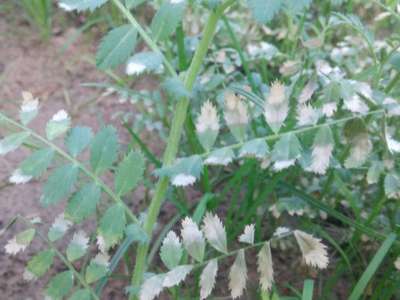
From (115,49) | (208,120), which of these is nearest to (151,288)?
(208,120)

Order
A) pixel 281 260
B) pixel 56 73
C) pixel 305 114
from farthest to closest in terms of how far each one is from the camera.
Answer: pixel 56 73 → pixel 281 260 → pixel 305 114

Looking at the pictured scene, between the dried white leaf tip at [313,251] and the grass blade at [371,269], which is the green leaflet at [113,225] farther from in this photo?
the grass blade at [371,269]

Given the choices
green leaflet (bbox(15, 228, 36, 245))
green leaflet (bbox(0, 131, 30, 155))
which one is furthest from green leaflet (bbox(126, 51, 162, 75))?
green leaflet (bbox(15, 228, 36, 245))

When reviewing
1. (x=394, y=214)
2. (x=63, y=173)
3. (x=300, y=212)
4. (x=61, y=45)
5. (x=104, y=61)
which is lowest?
(x=394, y=214)

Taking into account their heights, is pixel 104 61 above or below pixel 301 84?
above

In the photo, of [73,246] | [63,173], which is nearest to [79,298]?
[73,246]

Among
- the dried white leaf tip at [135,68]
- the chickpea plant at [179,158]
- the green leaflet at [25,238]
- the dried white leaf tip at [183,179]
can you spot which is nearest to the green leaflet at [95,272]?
the chickpea plant at [179,158]

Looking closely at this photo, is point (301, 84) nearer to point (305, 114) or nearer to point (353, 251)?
point (353, 251)
